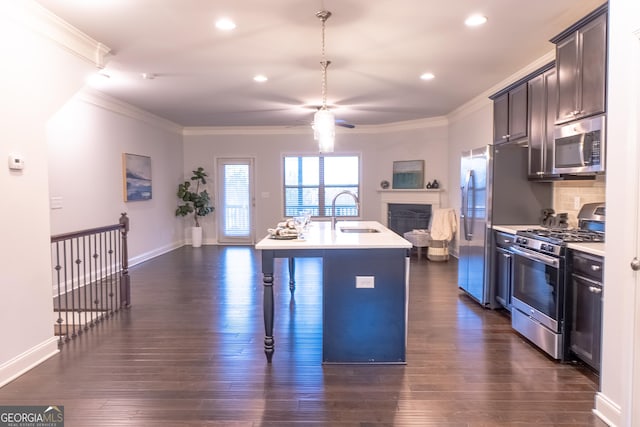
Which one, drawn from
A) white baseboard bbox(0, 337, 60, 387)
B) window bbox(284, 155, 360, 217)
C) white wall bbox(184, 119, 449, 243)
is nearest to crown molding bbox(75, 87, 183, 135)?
white wall bbox(184, 119, 449, 243)

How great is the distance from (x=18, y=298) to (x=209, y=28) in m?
2.58

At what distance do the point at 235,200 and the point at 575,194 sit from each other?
22.4 ft

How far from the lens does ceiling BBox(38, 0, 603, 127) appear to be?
3.14 meters

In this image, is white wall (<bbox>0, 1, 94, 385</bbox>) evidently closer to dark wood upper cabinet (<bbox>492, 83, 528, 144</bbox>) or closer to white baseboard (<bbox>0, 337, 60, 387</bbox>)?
white baseboard (<bbox>0, 337, 60, 387</bbox>)

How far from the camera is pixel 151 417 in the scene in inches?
89.0

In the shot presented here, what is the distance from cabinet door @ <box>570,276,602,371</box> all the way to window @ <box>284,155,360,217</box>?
6.33m

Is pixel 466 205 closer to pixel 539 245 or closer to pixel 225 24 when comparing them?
pixel 539 245

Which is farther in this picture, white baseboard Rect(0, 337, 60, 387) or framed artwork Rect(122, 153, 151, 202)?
framed artwork Rect(122, 153, 151, 202)

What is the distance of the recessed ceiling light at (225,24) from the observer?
3338 mm

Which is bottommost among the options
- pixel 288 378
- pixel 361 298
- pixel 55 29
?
pixel 288 378

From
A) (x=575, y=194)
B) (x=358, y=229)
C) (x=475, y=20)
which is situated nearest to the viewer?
(x=475, y=20)

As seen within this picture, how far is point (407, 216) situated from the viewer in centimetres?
834

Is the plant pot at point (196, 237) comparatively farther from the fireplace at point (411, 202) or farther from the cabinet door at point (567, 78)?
the cabinet door at point (567, 78)

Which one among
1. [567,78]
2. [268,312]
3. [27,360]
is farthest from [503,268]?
[27,360]
